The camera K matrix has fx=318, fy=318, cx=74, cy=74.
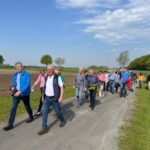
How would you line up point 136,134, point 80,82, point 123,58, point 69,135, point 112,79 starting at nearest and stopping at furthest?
point 69,135, point 136,134, point 80,82, point 112,79, point 123,58

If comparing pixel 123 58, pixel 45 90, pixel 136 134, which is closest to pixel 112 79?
pixel 136 134

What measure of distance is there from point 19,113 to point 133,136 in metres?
4.69

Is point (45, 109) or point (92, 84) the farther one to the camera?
point (92, 84)

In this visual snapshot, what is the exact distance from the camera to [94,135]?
28.0 feet

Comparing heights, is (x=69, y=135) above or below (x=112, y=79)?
below

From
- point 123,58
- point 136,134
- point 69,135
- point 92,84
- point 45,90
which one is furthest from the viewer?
point 123,58

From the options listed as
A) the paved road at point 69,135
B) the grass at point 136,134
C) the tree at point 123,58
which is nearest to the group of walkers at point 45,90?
the paved road at point 69,135

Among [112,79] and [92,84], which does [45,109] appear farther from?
[112,79]

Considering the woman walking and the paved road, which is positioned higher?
the woman walking

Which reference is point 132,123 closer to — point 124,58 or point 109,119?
point 109,119

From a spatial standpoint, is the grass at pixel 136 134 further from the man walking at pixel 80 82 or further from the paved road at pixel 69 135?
the man walking at pixel 80 82

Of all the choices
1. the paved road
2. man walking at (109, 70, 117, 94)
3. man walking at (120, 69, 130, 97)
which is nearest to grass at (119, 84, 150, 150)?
the paved road

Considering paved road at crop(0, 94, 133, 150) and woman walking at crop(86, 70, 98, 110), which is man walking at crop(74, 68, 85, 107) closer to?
woman walking at crop(86, 70, 98, 110)

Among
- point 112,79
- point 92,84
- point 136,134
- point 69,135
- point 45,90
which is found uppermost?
point 45,90
